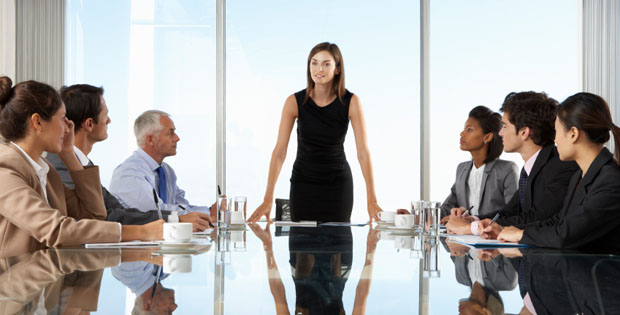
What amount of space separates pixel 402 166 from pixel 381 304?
461 centimetres

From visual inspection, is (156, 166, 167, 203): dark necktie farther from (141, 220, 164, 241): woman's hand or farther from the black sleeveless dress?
(141, 220, 164, 241): woman's hand

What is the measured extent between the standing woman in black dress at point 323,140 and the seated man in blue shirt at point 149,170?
58 cm

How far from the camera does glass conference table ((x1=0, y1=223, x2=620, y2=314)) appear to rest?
0.96 metres

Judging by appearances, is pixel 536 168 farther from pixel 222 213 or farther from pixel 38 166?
pixel 38 166

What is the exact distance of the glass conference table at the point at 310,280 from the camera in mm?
956

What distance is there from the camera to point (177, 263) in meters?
1.50

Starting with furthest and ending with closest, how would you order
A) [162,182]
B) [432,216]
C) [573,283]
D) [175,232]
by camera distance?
[162,182], [432,216], [175,232], [573,283]

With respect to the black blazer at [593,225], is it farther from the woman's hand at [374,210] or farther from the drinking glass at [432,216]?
the woman's hand at [374,210]

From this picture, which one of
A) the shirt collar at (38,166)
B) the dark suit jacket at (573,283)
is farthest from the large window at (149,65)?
the dark suit jacket at (573,283)

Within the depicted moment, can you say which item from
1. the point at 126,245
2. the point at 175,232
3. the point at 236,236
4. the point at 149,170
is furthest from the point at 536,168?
the point at 149,170

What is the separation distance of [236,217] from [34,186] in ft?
2.95

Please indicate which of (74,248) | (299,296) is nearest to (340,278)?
(299,296)

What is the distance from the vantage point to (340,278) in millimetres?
1212

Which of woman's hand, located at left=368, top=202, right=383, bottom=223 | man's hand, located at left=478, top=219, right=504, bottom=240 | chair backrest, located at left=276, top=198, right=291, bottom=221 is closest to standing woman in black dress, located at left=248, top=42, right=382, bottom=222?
chair backrest, located at left=276, top=198, right=291, bottom=221
